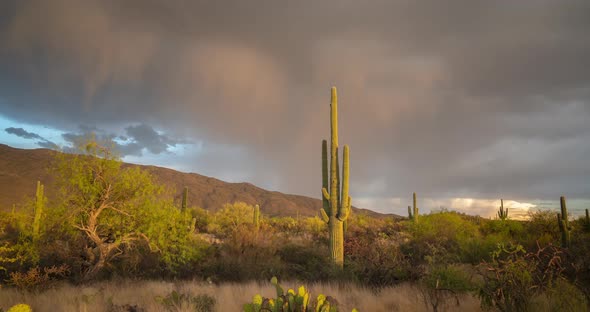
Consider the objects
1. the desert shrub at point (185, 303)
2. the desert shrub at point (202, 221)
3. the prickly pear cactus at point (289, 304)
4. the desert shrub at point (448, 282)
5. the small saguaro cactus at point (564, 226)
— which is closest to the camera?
the prickly pear cactus at point (289, 304)

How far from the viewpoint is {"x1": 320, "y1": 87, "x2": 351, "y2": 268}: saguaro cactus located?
14797mm

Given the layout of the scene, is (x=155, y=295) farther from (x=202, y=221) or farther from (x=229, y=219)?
(x=229, y=219)

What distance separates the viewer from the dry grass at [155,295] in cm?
779

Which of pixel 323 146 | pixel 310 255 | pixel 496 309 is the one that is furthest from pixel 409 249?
→ pixel 496 309

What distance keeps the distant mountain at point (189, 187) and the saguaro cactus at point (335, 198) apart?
108 feet

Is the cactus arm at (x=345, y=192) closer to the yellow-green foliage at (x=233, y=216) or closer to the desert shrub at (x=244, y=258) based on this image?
the desert shrub at (x=244, y=258)

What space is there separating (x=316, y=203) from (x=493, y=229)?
82.5 meters

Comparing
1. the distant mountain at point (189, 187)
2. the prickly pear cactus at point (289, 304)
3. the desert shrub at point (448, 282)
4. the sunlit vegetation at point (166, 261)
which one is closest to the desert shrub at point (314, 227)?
the distant mountain at point (189, 187)

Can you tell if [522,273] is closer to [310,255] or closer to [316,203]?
[310,255]

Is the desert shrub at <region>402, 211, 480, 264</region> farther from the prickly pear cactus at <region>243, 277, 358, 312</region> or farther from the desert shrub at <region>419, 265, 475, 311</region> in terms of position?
the prickly pear cactus at <region>243, 277, 358, 312</region>

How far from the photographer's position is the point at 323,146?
16.8 metres

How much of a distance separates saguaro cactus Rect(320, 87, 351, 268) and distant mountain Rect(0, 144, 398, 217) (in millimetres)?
33069

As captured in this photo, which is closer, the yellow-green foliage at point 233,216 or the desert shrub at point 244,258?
the desert shrub at point 244,258

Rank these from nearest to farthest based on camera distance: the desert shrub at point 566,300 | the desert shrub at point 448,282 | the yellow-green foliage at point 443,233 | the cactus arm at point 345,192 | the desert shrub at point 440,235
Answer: the desert shrub at point 566,300 < the desert shrub at point 448,282 < the cactus arm at point 345,192 < the desert shrub at point 440,235 < the yellow-green foliage at point 443,233
